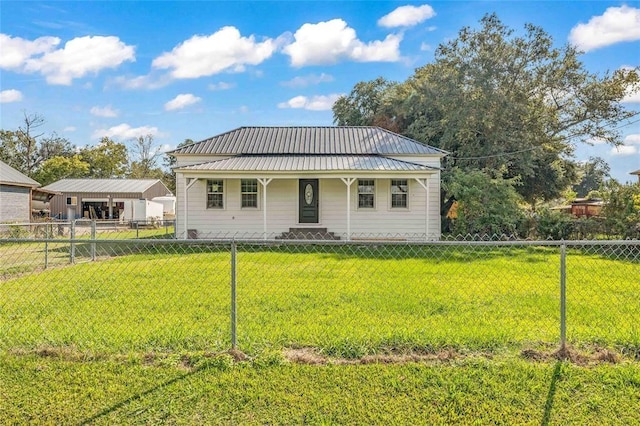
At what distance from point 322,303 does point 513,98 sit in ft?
53.8

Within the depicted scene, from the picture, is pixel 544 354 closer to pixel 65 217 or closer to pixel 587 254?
pixel 587 254

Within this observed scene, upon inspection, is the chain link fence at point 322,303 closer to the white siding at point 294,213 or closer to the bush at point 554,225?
the bush at point 554,225

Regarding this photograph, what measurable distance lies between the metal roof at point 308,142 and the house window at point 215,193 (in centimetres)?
155

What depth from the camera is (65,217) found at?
3303cm

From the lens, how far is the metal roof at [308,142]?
637 inches

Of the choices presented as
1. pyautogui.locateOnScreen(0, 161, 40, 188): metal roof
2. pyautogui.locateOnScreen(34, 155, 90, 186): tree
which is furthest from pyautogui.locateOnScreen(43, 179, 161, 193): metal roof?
pyautogui.locateOnScreen(0, 161, 40, 188): metal roof

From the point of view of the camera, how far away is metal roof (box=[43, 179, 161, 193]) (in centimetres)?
3253

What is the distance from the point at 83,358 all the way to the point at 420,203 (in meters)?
13.2

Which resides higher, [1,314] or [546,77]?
[546,77]

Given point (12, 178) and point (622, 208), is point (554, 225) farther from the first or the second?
point (12, 178)

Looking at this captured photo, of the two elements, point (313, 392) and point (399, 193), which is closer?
point (313, 392)

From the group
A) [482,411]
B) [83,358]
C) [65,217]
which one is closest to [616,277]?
[482,411]

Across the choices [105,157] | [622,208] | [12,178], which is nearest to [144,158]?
[105,157]

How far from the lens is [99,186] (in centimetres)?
3319
